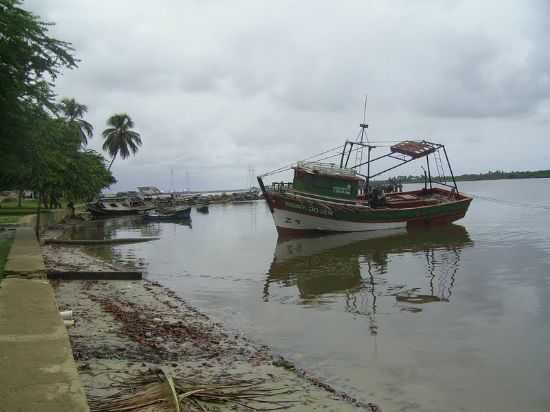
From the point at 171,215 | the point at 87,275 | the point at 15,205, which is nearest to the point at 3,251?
the point at 87,275

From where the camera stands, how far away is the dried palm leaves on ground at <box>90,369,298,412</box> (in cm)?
518

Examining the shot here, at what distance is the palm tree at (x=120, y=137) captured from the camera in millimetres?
75000

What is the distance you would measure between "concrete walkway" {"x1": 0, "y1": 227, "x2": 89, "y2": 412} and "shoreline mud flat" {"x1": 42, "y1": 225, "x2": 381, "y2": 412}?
56 cm

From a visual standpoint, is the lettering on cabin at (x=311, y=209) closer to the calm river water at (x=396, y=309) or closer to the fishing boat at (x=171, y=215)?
the calm river water at (x=396, y=309)

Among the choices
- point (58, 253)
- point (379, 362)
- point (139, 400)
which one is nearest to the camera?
point (139, 400)

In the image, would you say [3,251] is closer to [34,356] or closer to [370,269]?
[34,356]

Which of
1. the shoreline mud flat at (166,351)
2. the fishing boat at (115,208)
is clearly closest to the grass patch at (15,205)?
the fishing boat at (115,208)

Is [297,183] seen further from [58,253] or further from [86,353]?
[86,353]

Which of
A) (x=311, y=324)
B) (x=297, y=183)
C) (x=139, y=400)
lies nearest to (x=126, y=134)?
(x=297, y=183)

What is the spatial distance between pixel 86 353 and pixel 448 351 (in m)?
5.93

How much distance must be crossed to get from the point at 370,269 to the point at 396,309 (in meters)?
7.06

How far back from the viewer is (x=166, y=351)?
8203 millimetres

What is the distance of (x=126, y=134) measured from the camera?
247 ft

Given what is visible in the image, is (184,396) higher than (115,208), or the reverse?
(115,208)
